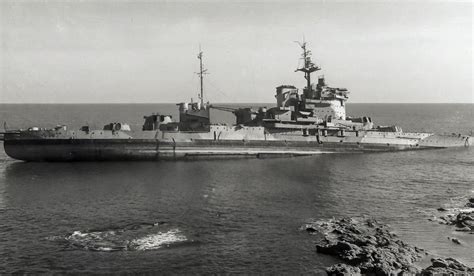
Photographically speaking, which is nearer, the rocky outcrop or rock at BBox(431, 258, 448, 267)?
rock at BBox(431, 258, 448, 267)

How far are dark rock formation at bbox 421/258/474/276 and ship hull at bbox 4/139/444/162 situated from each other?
2619 centimetres

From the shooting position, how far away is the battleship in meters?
35.0

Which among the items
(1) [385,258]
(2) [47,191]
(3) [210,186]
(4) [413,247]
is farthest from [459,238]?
(2) [47,191]

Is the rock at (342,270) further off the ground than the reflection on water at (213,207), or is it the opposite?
the reflection on water at (213,207)

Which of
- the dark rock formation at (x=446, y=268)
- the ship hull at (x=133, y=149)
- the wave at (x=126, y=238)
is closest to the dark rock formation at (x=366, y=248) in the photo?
the dark rock formation at (x=446, y=268)

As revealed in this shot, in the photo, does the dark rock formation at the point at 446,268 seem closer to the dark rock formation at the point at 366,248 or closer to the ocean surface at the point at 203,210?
the dark rock formation at the point at 366,248

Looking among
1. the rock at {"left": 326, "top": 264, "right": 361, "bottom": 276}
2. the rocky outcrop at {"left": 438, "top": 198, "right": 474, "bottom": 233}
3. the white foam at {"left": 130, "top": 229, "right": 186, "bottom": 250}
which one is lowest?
the rock at {"left": 326, "top": 264, "right": 361, "bottom": 276}

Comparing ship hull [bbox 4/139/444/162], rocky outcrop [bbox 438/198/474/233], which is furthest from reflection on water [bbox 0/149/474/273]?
ship hull [bbox 4/139/444/162]

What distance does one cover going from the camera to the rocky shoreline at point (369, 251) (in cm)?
1308

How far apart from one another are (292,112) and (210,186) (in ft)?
61.0

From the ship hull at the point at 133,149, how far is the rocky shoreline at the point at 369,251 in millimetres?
20345

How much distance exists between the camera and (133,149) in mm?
35906

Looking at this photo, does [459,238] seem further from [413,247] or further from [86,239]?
[86,239]

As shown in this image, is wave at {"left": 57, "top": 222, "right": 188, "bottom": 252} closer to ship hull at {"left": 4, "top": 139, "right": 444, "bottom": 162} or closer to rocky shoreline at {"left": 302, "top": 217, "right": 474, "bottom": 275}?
rocky shoreline at {"left": 302, "top": 217, "right": 474, "bottom": 275}
